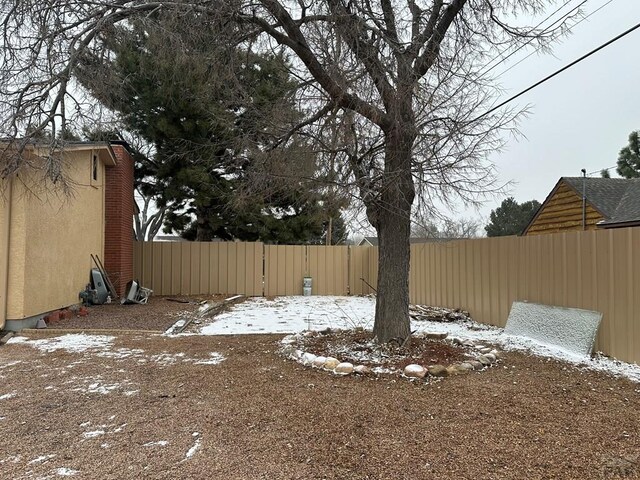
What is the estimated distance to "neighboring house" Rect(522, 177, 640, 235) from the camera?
11.7m

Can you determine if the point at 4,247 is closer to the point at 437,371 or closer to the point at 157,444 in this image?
the point at 157,444

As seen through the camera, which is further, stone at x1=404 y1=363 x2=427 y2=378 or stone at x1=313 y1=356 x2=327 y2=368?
stone at x1=313 y1=356 x2=327 y2=368

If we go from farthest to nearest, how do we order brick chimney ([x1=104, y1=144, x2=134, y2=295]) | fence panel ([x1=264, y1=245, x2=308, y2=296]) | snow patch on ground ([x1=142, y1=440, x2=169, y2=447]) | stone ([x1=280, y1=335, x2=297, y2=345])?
fence panel ([x1=264, y1=245, x2=308, y2=296])
brick chimney ([x1=104, y1=144, x2=134, y2=295])
stone ([x1=280, y1=335, x2=297, y2=345])
snow patch on ground ([x1=142, y1=440, x2=169, y2=447])

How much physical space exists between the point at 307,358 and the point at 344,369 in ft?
1.98

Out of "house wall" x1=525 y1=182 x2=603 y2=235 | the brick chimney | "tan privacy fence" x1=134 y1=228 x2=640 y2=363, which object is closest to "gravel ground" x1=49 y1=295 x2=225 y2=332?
the brick chimney

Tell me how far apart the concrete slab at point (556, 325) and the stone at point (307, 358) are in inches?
126

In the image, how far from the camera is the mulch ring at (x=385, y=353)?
4.70 meters

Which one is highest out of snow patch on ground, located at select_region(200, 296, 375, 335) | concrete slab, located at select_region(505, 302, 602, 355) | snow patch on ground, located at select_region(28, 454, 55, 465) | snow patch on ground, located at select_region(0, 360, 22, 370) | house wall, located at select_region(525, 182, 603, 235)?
house wall, located at select_region(525, 182, 603, 235)

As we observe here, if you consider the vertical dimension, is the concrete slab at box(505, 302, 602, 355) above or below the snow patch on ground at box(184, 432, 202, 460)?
above

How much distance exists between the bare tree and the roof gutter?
2402 millimetres

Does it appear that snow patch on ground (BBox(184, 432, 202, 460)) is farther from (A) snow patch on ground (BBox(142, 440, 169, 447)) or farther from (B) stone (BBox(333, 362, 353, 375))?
(B) stone (BBox(333, 362, 353, 375))

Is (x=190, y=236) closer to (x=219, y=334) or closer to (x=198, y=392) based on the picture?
(x=219, y=334)

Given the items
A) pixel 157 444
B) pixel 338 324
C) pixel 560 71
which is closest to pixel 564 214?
pixel 560 71

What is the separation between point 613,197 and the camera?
13055mm
